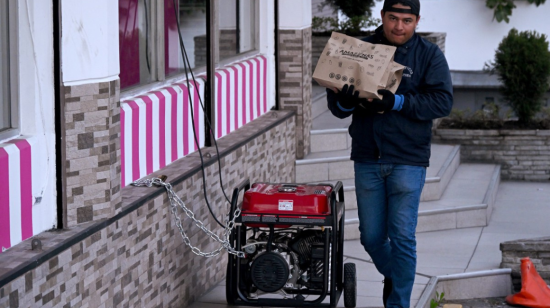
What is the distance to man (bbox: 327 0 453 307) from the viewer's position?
4301 mm

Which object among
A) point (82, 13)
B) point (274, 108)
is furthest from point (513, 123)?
point (82, 13)

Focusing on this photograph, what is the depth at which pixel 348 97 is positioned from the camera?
421cm

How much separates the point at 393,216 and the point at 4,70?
6.76 feet

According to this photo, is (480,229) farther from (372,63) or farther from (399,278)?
(372,63)

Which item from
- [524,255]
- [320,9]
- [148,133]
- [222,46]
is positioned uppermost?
[320,9]

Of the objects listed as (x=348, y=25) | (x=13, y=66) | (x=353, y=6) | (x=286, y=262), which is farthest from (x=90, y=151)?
(x=353, y=6)

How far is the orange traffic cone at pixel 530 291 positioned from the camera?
234 inches

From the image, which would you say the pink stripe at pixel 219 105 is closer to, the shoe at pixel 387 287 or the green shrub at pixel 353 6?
the shoe at pixel 387 287

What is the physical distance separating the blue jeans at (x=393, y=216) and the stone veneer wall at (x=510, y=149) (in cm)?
587

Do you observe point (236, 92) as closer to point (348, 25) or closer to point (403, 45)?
point (403, 45)

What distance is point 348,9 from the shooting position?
12.8 m

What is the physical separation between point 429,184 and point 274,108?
62.2 inches

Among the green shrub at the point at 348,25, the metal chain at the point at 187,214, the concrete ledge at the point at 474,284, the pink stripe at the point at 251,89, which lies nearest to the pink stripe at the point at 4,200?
Answer: the metal chain at the point at 187,214

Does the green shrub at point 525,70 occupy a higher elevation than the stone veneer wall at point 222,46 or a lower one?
lower
